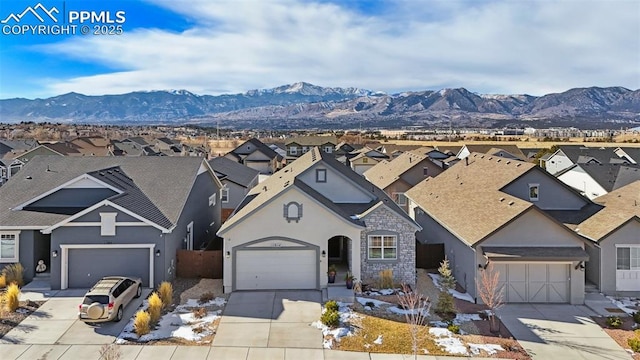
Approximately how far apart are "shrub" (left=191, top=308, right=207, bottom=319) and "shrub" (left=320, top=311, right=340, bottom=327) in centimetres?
451

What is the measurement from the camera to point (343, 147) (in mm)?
91812

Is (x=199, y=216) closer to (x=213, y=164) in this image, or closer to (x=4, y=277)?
(x=4, y=277)

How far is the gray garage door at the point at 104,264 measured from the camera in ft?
67.7

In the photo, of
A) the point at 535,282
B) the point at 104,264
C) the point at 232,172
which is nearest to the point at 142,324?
the point at 104,264

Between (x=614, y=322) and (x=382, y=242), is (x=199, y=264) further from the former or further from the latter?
(x=614, y=322)

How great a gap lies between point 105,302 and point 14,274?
7120 mm

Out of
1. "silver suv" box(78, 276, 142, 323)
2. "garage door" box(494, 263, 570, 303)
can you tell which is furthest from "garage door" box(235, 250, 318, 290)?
"garage door" box(494, 263, 570, 303)

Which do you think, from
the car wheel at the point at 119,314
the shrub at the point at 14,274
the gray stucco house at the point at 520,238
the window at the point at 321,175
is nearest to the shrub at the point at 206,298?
the car wheel at the point at 119,314

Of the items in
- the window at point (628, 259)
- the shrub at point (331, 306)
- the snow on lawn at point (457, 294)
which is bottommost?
the snow on lawn at point (457, 294)

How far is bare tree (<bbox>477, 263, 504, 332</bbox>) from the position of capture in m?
17.1

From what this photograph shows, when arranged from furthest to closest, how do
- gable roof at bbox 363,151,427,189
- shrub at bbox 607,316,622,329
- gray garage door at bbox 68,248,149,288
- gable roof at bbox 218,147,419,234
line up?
1. gable roof at bbox 363,151,427,189
2. gable roof at bbox 218,147,419,234
3. gray garage door at bbox 68,248,149,288
4. shrub at bbox 607,316,622,329

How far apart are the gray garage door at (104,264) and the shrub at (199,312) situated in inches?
141

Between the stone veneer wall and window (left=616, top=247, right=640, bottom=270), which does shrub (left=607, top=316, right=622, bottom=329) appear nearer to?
window (left=616, top=247, right=640, bottom=270)

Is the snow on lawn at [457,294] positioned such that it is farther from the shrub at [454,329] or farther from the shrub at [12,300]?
the shrub at [12,300]
